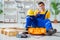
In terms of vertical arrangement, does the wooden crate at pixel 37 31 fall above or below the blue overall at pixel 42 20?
below

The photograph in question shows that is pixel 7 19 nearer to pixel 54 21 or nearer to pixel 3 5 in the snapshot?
pixel 3 5

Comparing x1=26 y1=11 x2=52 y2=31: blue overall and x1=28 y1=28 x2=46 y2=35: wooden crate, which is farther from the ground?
x1=26 y1=11 x2=52 y2=31: blue overall

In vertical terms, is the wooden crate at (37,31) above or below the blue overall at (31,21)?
below

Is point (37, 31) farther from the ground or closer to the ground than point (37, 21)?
closer to the ground

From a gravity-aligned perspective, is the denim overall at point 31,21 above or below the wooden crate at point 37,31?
above

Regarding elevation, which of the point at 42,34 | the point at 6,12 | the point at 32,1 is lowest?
the point at 42,34

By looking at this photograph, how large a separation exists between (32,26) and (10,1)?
7.08 ft

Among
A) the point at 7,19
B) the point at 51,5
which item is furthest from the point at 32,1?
the point at 7,19

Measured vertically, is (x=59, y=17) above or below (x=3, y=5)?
below

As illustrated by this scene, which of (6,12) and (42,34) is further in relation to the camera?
(6,12)

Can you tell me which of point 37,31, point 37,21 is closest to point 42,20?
point 37,21

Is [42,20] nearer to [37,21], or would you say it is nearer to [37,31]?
[37,21]

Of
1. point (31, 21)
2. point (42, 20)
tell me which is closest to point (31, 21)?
point (31, 21)

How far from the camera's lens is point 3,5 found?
458 cm
